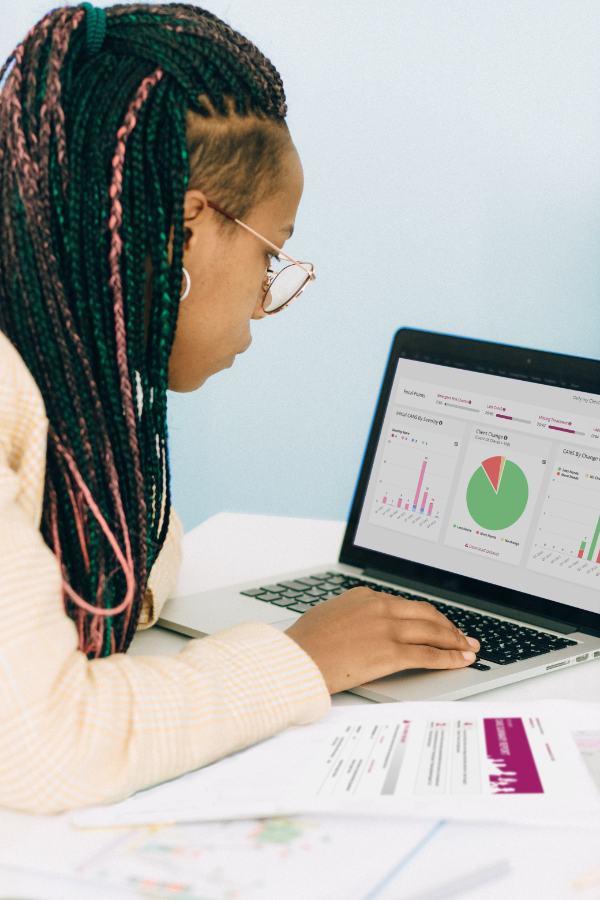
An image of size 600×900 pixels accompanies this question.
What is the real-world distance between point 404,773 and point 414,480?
543 mm

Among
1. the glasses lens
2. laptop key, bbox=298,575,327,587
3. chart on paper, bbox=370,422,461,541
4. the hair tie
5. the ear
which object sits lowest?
laptop key, bbox=298,575,327,587

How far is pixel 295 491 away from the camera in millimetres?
2398

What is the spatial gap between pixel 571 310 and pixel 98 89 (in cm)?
180

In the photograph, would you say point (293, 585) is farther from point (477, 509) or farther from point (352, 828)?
point (352, 828)

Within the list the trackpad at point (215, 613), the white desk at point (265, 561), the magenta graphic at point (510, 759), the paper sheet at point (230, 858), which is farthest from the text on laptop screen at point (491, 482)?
the paper sheet at point (230, 858)

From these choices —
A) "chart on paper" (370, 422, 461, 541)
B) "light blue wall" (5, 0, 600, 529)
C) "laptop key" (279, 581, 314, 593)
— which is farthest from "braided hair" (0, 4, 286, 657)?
"light blue wall" (5, 0, 600, 529)

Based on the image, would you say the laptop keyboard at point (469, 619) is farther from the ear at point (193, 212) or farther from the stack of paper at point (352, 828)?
the ear at point (193, 212)

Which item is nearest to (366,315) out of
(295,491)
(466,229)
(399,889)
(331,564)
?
(466,229)

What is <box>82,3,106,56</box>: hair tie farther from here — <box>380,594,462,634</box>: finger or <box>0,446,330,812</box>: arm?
<box>380,594,462,634</box>: finger

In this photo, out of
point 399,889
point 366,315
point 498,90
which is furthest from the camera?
point 366,315

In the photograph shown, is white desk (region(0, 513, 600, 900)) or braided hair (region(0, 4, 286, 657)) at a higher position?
braided hair (region(0, 4, 286, 657))

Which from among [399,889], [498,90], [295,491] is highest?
[498,90]

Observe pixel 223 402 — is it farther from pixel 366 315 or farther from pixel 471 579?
pixel 471 579

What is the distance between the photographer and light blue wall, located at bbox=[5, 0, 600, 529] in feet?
6.92
